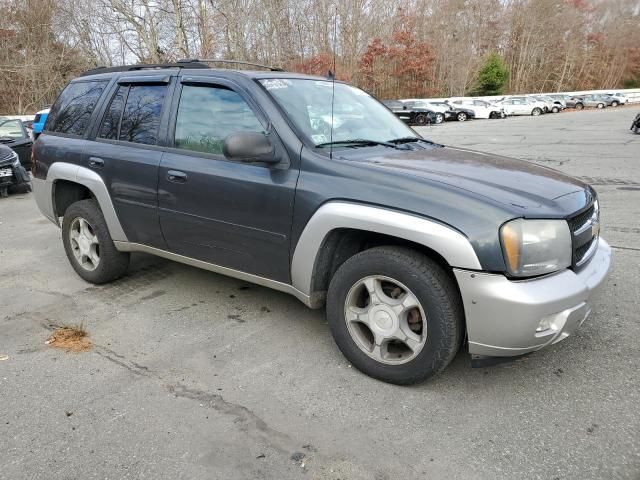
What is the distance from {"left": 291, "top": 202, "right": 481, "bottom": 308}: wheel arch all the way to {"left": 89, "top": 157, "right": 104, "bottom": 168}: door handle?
2024mm

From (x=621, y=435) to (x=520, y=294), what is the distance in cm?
84

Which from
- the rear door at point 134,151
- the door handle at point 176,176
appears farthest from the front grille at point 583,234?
the rear door at point 134,151

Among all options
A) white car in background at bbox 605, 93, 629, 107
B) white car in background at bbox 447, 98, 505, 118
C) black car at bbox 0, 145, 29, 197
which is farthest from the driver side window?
white car in background at bbox 605, 93, 629, 107

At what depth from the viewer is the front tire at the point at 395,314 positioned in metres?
2.68

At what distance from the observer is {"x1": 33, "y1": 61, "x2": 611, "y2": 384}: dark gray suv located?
8.39 feet

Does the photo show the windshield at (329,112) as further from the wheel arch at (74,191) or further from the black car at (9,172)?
the black car at (9,172)

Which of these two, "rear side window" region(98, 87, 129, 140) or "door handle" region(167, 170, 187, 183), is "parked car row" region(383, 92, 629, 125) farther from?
"door handle" region(167, 170, 187, 183)

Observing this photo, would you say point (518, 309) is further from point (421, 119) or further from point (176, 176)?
point (421, 119)

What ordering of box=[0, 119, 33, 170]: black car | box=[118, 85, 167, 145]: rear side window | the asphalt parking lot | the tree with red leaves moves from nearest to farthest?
the asphalt parking lot → box=[118, 85, 167, 145]: rear side window → box=[0, 119, 33, 170]: black car → the tree with red leaves

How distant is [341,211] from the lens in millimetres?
2906

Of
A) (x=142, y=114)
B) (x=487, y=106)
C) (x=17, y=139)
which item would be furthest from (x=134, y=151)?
(x=487, y=106)

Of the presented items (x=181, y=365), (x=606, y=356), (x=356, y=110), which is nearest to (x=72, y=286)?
(x=181, y=365)

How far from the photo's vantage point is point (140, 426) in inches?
104

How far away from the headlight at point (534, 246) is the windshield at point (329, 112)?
4.26 ft
